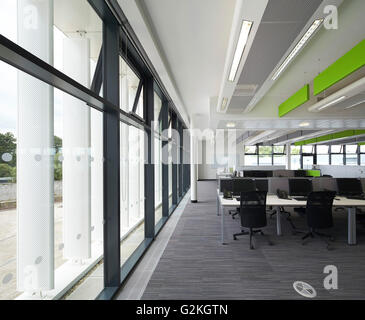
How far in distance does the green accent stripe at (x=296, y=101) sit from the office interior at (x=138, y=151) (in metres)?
0.12

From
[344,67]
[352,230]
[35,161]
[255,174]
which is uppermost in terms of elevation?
[344,67]

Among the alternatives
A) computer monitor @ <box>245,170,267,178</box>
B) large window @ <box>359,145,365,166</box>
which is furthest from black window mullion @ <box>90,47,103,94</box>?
large window @ <box>359,145,365,166</box>

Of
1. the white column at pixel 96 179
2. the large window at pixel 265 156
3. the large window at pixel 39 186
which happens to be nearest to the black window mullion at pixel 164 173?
the white column at pixel 96 179

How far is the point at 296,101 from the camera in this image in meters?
5.10

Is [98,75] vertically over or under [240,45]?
under

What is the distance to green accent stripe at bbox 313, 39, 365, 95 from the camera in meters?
3.12

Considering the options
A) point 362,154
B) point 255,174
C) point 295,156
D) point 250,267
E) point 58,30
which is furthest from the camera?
point 295,156

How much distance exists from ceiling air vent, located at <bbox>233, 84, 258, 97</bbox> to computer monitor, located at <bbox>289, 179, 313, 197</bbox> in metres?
2.46

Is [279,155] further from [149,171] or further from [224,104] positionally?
[149,171]

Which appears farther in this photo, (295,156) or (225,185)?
(295,156)

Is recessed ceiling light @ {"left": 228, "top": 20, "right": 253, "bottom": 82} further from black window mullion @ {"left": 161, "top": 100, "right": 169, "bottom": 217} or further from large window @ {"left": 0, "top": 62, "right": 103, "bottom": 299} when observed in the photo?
black window mullion @ {"left": 161, "top": 100, "right": 169, "bottom": 217}

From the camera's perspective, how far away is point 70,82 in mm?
1644

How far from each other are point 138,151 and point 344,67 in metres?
4.48

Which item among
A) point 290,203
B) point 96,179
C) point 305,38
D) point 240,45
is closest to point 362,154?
point 290,203
